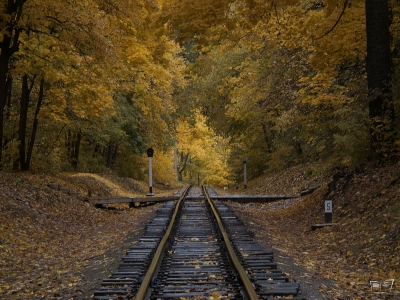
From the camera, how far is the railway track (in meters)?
5.89

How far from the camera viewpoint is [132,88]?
2475cm

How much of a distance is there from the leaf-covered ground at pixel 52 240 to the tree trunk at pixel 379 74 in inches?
261

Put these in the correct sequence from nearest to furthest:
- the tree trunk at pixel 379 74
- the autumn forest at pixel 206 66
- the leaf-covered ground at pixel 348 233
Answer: the leaf-covered ground at pixel 348 233, the tree trunk at pixel 379 74, the autumn forest at pixel 206 66

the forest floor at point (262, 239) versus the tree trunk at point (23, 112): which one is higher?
the tree trunk at point (23, 112)

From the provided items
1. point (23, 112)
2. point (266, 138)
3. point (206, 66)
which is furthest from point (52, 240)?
point (266, 138)

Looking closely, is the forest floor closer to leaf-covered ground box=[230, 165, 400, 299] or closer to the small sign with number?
leaf-covered ground box=[230, 165, 400, 299]

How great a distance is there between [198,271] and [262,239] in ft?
12.2

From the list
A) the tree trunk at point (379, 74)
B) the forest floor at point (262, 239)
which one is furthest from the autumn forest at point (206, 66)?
the forest floor at point (262, 239)

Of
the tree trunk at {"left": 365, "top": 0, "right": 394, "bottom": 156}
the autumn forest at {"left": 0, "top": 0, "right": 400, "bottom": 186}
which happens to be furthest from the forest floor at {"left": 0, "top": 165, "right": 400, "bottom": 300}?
the autumn forest at {"left": 0, "top": 0, "right": 400, "bottom": 186}

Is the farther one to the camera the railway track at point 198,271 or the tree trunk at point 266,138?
the tree trunk at point 266,138

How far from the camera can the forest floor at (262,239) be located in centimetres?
712

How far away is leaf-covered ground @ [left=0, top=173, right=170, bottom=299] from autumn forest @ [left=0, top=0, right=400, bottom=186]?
3140 mm

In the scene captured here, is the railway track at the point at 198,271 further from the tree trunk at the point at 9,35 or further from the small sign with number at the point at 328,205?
the tree trunk at the point at 9,35

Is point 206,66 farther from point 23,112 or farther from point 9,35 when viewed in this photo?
point 9,35
